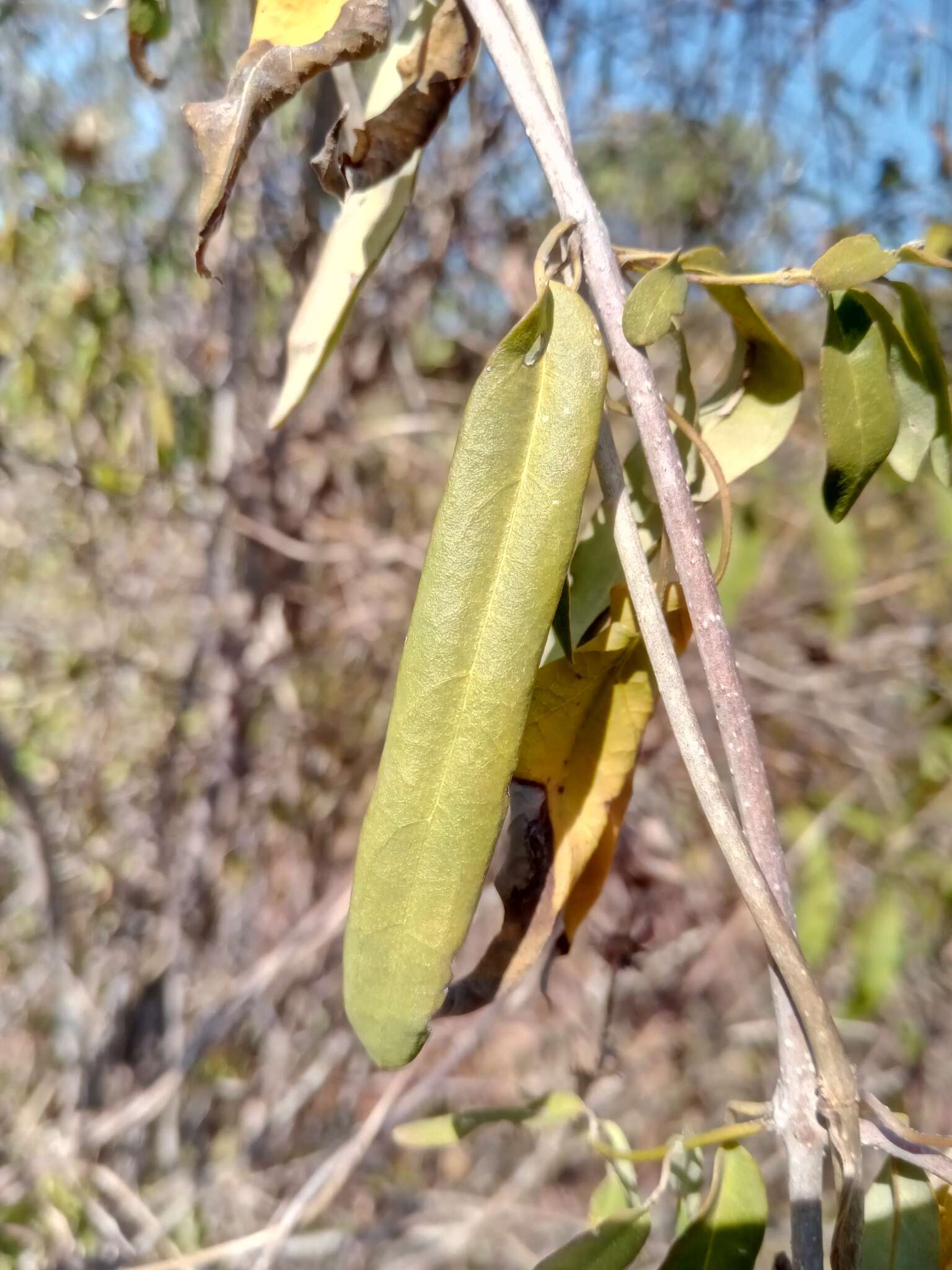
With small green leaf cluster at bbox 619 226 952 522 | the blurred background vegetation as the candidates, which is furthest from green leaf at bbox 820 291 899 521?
the blurred background vegetation

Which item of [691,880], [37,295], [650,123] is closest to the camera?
[37,295]

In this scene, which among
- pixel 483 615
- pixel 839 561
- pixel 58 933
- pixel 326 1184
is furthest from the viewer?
pixel 839 561

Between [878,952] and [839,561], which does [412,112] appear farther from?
[878,952]

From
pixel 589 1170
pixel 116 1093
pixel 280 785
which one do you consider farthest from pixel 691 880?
pixel 116 1093

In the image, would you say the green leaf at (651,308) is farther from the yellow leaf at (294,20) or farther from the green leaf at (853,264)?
the yellow leaf at (294,20)

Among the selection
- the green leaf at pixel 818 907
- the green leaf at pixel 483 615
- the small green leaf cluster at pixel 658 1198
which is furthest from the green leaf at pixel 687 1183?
the green leaf at pixel 818 907

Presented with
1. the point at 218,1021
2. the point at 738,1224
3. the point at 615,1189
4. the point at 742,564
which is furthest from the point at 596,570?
the point at 218,1021

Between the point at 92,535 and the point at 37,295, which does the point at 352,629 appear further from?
the point at 37,295
